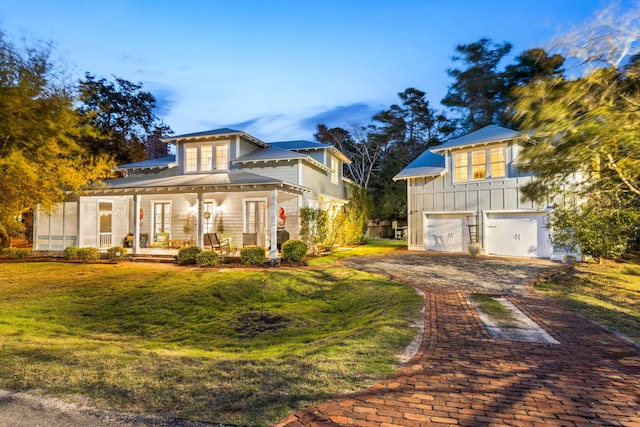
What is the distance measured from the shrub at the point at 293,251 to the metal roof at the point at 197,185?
2408mm

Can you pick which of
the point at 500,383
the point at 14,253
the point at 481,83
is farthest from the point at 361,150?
the point at 500,383

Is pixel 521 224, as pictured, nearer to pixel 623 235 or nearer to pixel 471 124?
pixel 623 235

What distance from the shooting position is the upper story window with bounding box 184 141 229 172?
1856 centimetres

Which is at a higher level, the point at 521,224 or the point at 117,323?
the point at 521,224

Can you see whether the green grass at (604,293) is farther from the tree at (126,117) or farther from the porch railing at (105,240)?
the tree at (126,117)

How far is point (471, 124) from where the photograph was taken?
35.9m

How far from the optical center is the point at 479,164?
18.3m

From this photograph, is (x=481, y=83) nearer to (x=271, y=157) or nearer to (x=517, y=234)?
(x=517, y=234)

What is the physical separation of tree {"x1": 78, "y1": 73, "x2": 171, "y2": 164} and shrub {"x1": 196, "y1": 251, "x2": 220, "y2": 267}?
76.1ft

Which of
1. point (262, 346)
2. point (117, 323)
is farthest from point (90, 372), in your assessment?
point (117, 323)

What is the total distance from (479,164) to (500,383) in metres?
16.2

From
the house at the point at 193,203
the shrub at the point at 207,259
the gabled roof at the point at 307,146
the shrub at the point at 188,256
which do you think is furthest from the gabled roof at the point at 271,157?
the shrub at the point at 207,259

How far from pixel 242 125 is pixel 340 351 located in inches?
3104

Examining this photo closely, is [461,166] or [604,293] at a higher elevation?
[461,166]
